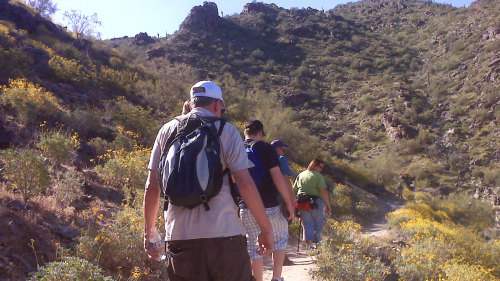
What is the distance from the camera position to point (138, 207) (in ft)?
15.9

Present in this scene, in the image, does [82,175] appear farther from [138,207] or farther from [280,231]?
[280,231]

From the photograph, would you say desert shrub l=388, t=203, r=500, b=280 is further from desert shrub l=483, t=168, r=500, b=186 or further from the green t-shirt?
desert shrub l=483, t=168, r=500, b=186

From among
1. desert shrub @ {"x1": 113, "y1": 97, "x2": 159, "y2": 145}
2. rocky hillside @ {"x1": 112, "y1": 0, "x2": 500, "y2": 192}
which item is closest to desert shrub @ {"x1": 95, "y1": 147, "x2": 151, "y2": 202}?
desert shrub @ {"x1": 113, "y1": 97, "x2": 159, "y2": 145}

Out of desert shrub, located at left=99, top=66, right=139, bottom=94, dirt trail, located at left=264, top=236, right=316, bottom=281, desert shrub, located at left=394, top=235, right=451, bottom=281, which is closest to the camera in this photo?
dirt trail, located at left=264, top=236, right=316, bottom=281

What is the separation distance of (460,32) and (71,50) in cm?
3471

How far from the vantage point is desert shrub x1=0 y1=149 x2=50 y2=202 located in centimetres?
437

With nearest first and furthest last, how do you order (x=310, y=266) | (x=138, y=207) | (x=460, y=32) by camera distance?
1. (x=138, y=207)
2. (x=310, y=266)
3. (x=460, y=32)

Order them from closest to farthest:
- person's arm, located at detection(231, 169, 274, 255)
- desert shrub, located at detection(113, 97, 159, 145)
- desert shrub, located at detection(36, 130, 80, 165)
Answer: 1. person's arm, located at detection(231, 169, 274, 255)
2. desert shrub, located at detection(36, 130, 80, 165)
3. desert shrub, located at detection(113, 97, 159, 145)

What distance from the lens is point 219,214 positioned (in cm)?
187

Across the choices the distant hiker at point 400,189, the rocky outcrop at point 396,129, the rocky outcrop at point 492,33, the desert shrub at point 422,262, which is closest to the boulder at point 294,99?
the rocky outcrop at point 396,129

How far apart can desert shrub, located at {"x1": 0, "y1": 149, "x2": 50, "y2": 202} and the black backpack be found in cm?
325

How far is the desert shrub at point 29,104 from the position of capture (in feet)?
27.0

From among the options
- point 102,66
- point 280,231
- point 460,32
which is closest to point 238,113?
point 102,66

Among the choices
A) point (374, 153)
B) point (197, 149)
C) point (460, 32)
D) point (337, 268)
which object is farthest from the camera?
point (460, 32)
